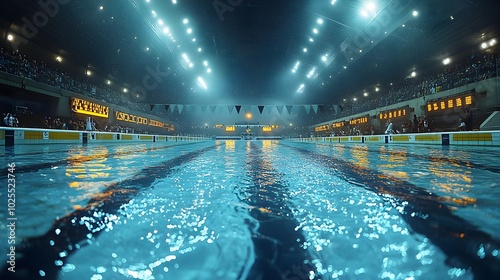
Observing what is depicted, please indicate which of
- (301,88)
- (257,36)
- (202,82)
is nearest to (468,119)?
(257,36)

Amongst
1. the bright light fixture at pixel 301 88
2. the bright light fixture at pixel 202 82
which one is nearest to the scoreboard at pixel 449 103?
the bright light fixture at pixel 301 88

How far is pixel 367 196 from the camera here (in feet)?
6.33

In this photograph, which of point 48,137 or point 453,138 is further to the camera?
point 453,138

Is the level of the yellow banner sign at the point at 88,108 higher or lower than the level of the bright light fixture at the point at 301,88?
lower

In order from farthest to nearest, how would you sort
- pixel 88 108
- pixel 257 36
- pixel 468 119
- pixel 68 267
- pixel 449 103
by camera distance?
pixel 257 36
pixel 88 108
pixel 449 103
pixel 468 119
pixel 68 267

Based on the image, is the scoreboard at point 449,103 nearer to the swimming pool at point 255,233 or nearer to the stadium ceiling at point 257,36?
the stadium ceiling at point 257,36

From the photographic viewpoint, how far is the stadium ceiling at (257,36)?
16062 mm

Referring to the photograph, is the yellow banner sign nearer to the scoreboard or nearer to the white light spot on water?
the white light spot on water

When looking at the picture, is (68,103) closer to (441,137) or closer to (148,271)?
(148,271)

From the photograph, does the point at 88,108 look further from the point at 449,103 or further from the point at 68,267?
the point at 449,103

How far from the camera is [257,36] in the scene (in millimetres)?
23641

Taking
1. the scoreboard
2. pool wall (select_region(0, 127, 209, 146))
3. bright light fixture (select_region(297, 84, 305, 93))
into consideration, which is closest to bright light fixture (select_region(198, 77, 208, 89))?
bright light fixture (select_region(297, 84, 305, 93))

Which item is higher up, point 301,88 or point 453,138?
point 301,88

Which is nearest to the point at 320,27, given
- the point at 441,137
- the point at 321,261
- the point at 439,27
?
the point at 439,27
